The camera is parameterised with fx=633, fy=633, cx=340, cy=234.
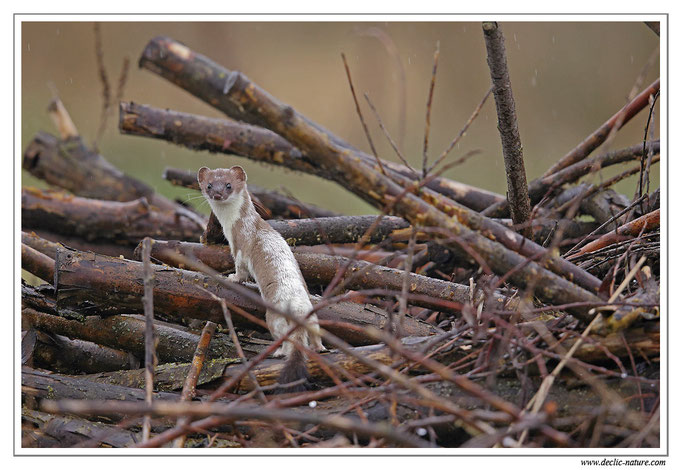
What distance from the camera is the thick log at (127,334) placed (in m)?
2.58

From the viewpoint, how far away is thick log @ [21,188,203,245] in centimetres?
433

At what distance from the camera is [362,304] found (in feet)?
9.09

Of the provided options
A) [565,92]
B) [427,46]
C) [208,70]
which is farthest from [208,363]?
[565,92]

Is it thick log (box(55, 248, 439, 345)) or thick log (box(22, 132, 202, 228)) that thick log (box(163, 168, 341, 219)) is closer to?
thick log (box(22, 132, 202, 228))

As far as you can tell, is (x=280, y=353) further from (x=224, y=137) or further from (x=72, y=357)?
(x=224, y=137)

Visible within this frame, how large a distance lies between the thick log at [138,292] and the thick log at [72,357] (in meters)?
0.20

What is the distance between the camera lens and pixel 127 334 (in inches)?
102

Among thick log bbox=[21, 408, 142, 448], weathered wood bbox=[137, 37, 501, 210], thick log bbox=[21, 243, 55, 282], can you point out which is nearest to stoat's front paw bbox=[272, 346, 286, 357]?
thick log bbox=[21, 408, 142, 448]

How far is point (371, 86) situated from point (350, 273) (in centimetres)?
325

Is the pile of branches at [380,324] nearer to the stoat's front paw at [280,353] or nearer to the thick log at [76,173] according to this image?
the stoat's front paw at [280,353]

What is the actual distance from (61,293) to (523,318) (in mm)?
1777

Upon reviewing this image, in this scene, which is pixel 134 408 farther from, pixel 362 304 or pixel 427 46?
pixel 427 46

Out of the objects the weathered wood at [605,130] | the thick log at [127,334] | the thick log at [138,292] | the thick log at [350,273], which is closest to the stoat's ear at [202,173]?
the thick log at [350,273]

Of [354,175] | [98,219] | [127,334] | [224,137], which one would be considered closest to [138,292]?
[127,334]
